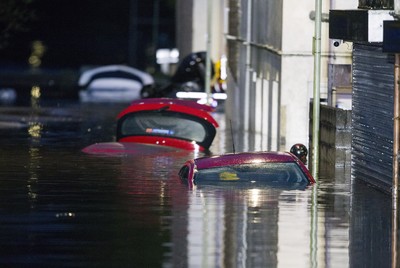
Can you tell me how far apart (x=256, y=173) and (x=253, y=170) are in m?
0.06

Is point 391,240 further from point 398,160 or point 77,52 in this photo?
point 77,52

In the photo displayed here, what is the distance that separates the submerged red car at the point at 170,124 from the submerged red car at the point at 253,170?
7607 mm

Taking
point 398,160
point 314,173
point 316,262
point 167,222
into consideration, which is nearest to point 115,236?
point 167,222

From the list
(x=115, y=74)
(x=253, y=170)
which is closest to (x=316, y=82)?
(x=253, y=170)

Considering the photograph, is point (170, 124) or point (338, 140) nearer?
point (338, 140)

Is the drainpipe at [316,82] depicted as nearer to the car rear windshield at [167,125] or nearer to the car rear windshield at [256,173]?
the car rear windshield at [256,173]

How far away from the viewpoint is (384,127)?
25.3 m

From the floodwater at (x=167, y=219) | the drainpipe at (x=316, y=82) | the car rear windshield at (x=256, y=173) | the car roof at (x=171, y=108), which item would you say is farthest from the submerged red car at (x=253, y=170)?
the car roof at (x=171, y=108)

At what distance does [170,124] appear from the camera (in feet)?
111

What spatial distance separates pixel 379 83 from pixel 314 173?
3.31m

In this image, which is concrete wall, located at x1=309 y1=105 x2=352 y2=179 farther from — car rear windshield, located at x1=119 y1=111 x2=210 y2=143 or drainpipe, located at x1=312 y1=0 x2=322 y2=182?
car rear windshield, located at x1=119 y1=111 x2=210 y2=143

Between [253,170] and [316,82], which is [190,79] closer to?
[316,82]

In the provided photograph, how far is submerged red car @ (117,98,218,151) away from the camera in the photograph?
110 ft

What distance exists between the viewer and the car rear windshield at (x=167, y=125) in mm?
33656
